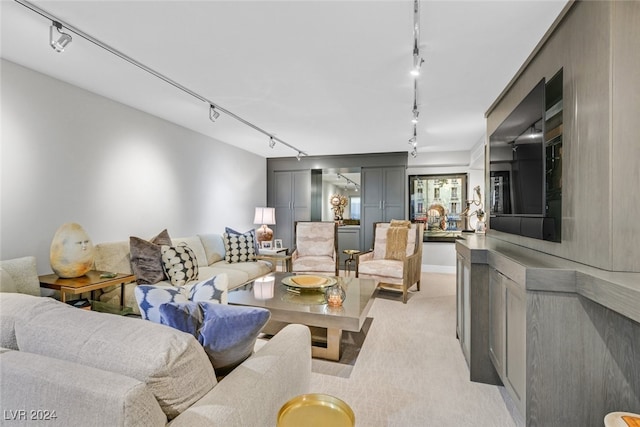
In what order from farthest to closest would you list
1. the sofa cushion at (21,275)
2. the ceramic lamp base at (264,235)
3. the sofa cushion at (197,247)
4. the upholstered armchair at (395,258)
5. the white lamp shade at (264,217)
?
the white lamp shade at (264,217)
the ceramic lamp base at (264,235)
the upholstered armchair at (395,258)
the sofa cushion at (197,247)
the sofa cushion at (21,275)

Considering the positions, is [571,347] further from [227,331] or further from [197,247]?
[197,247]

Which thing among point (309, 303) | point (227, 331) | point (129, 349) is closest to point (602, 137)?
point (227, 331)

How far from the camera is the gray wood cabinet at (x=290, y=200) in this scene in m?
6.72

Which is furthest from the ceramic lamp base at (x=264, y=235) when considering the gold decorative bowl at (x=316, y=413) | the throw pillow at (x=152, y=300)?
the gold decorative bowl at (x=316, y=413)

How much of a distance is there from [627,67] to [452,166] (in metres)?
4.98

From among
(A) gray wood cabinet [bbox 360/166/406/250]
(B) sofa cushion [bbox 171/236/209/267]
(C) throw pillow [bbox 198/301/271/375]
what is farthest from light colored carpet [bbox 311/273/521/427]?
(A) gray wood cabinet [bbox 360/166/406/250]

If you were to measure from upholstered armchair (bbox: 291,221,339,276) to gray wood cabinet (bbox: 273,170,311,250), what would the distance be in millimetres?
1435

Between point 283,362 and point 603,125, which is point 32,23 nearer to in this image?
point 283,362

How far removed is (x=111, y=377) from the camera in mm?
785

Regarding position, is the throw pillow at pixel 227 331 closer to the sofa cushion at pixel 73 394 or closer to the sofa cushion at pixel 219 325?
the sofa cushion at pixel 219 325

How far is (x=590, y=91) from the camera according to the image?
1484mm

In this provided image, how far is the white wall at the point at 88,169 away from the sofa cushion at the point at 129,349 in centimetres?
225

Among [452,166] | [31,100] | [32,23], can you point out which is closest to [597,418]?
[32,23]

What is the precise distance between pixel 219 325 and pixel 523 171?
81.6 inches
